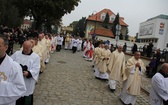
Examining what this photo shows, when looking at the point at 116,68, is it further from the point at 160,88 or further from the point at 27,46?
the point at 27,46

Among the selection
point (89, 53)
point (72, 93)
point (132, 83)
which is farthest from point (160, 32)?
point (72, 93)

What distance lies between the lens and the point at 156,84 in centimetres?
524

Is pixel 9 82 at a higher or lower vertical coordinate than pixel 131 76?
higher

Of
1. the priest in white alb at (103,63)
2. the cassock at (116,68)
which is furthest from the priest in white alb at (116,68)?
the priest in white alb at (103,63)

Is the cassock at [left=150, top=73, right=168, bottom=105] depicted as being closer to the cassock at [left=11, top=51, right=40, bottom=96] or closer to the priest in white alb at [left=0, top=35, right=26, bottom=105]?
the cassock at [left=11, top=51, right=40, bottom=96]

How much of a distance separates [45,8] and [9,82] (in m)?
29.0

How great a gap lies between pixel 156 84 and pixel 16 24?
48120 millimetres

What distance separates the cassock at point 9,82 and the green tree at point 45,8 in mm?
27314

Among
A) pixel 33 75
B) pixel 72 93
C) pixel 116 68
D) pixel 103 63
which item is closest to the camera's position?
pixel 33 75

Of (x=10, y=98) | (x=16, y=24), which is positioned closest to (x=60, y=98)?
(x=10, y=98)

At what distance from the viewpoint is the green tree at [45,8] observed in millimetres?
29781

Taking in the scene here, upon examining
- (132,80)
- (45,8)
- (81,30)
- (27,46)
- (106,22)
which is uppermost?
(106,22)

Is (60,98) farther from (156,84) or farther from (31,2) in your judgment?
(31,2)

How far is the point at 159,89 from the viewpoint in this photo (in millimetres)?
5164
